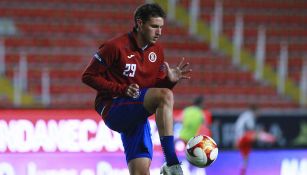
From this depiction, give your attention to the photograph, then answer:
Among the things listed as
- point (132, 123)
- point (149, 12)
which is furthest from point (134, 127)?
point (149, 12)

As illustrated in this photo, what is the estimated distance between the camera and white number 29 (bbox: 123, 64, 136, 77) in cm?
684

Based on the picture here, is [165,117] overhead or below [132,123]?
overhead

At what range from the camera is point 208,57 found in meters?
17.3

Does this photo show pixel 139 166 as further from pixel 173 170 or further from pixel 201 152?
pixel 173 170

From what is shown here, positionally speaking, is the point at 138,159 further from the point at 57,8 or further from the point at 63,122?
the point at 57,8

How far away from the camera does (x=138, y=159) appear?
707cm

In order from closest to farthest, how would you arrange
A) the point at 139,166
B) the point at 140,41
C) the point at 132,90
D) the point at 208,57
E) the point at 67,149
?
the point at 132,90 < the point at 140,41 < the point at 139,166 < the point at 67,149 < the point at 208,57

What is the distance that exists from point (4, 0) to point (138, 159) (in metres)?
10.3

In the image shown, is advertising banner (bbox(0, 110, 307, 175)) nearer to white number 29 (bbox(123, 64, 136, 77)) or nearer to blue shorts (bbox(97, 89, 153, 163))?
blue shorts (bbox(97, 89, 153, 163))

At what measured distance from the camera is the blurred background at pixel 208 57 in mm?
14950

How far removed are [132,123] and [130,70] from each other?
40cm

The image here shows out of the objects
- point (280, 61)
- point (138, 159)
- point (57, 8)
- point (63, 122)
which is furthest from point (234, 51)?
point (138, 159)

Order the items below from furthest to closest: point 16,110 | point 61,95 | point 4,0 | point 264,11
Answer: point 264,11 < point 4,0 < point 61,95 < point 16,110

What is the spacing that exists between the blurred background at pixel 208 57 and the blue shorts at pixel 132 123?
16.8 ft
